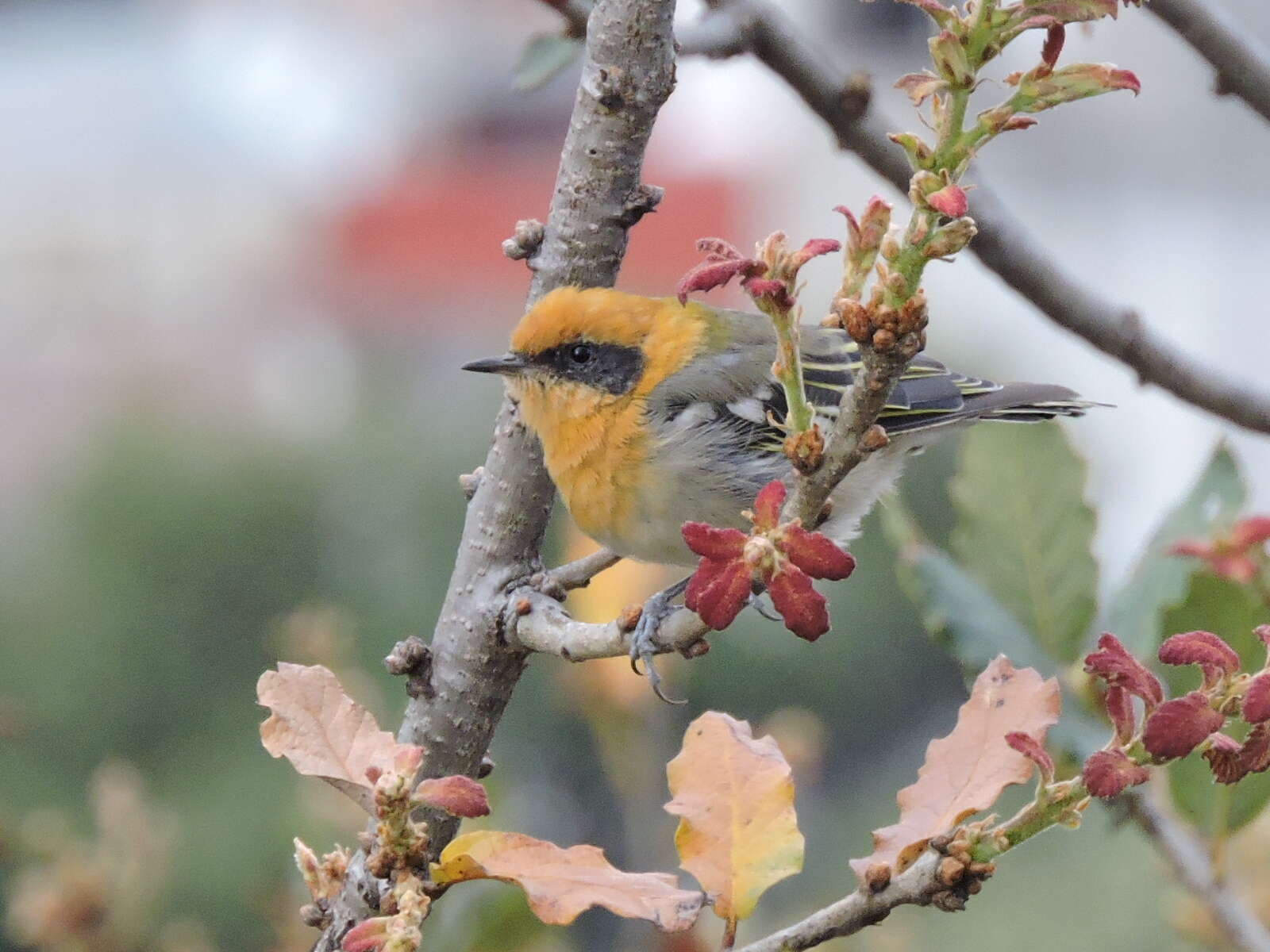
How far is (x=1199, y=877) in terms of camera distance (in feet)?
4.32

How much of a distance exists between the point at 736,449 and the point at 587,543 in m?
0.41

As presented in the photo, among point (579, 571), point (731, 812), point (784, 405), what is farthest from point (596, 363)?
point (731, 812)

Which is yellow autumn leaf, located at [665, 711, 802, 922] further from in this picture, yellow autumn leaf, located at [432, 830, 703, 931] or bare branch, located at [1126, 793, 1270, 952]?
bare branch, located at [1126, 793, 1270, 952]

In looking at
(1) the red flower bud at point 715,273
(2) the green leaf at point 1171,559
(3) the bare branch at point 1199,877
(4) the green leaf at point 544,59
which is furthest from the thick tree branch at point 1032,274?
(1) the red flower bud at point 715,273

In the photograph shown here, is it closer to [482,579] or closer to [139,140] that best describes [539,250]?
[482,579]

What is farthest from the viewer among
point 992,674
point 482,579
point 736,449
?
point 736,449

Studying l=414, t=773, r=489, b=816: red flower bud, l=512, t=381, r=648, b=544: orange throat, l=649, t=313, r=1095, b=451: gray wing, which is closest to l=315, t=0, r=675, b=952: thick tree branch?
l=414, t=773, r=489, b=816: red flower bud

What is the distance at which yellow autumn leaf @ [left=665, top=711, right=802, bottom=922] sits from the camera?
93 centimetres

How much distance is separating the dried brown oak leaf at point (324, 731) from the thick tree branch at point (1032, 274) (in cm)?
82

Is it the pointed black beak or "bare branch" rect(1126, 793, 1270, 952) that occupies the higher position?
the pointed black beak

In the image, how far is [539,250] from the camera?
132 centimetres

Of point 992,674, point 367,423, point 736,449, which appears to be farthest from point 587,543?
point 367,423

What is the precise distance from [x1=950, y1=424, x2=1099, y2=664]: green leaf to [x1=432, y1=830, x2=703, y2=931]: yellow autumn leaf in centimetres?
72

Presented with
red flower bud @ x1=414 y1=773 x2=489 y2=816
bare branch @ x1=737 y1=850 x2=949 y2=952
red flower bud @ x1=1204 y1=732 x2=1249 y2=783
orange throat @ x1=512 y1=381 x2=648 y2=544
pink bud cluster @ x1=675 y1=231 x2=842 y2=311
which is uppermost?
orange throat @ x1=512 y1=381 x2=648 y2=544
